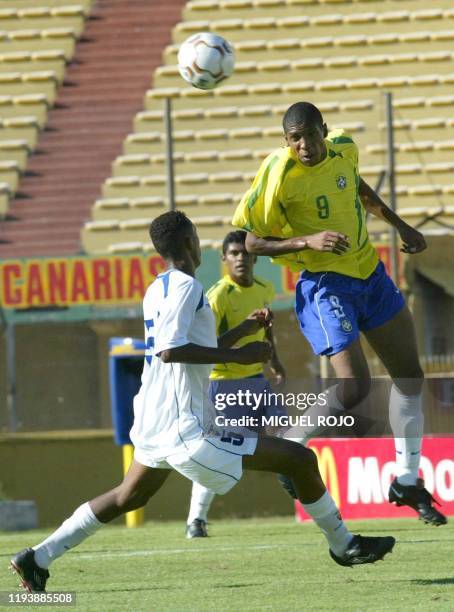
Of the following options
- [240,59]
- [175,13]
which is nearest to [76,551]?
[240,59]

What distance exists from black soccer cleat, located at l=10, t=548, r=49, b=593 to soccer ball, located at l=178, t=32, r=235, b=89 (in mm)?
6959

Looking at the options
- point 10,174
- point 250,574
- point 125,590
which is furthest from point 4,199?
point 125,590

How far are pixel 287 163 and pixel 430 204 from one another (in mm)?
8892

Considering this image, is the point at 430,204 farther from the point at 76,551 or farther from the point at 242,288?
the point at 76,551

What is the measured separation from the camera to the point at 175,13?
19.4m

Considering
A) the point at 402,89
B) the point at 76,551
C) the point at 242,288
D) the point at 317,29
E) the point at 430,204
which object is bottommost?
the point at 76,551

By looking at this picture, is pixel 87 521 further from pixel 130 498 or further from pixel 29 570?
pixel 29 570

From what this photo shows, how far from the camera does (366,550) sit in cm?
613

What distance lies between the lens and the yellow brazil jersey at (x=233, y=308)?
31.8 ft

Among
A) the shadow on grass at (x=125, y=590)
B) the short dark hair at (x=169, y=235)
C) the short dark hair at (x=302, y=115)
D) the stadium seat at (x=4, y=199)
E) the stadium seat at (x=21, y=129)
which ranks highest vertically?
the stadium seat at (x=21, y=129)

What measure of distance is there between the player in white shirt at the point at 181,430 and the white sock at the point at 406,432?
0.96 meters

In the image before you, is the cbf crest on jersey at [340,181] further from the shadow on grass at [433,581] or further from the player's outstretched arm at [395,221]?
the shadow on grass at [433,581]

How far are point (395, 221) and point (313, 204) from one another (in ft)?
1.73

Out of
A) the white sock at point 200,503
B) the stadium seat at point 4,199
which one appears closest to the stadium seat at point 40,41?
the stadium seat at point 4,199
